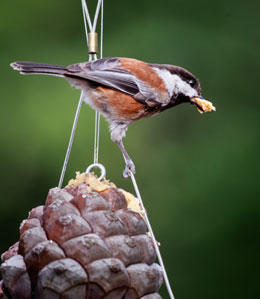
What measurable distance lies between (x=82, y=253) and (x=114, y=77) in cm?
90

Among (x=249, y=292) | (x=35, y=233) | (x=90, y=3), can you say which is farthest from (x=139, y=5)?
(x=35, y=233)

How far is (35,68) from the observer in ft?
6.51

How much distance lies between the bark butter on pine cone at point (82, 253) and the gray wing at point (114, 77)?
667mm

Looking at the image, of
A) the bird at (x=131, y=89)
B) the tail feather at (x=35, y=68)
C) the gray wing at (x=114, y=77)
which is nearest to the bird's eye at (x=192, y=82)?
the bird at (x=131, y=89)

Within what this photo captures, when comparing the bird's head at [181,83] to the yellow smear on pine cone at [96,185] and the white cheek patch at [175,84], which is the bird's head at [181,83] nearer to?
the white cheek patch at [175,84]

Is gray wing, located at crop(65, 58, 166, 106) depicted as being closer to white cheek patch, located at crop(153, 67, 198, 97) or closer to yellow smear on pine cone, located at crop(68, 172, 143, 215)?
white cheek patch, located at crop(153, 67, 198, 97)

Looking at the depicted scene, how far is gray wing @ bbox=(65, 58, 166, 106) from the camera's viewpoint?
2.03 metres

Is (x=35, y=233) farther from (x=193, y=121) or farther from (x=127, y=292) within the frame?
(x=193, y=121)

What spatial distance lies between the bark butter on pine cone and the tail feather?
64 cm

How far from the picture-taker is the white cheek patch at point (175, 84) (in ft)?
7.07

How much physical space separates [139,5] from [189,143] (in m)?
0.87

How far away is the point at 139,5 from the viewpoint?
3.39 m

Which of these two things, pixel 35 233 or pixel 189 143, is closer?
pixel 35 233

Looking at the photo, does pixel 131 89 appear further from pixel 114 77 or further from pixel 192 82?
pixel 192 82
